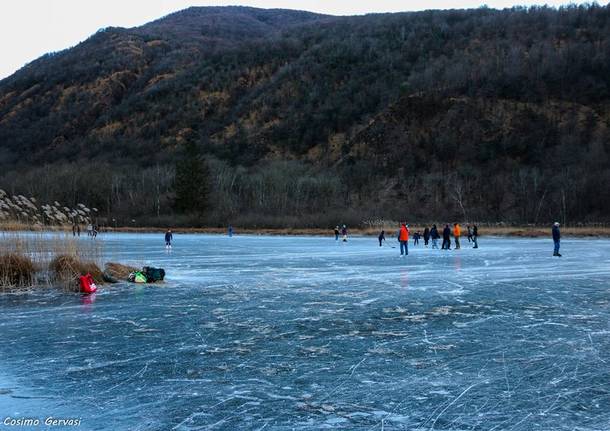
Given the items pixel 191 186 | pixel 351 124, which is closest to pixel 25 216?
pixel 191 186

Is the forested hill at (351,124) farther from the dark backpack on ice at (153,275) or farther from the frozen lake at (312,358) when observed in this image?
the frozen lake at (312,358)

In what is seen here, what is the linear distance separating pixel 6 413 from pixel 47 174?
9277 cm

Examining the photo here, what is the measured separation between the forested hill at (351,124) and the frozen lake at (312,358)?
44.7 meters

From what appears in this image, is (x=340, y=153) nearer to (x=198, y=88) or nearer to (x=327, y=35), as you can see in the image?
(x=198, y=88)

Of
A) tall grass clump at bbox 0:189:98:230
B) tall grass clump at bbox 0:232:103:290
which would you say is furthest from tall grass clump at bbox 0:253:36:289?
tall grass clump at bbox 0:189:98:230

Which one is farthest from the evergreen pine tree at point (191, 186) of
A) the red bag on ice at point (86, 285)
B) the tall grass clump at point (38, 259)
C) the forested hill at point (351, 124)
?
the red bag on ice at point (86, 285)

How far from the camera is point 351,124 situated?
9412cm

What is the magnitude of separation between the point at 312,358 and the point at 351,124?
89.4 metres

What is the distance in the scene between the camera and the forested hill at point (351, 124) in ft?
225

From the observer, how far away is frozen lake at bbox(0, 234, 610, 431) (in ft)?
15.5

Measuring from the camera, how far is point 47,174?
89.6 metres

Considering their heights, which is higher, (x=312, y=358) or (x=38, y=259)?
(x=38, y=259)

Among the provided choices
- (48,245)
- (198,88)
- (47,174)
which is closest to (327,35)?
(198,88)

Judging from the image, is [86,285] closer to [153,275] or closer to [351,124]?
[153,275]
